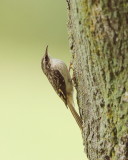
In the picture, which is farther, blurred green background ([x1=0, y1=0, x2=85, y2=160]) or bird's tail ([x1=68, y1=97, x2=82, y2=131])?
blurred green background ([x1=0, y1=0, x2=85, y2=160])

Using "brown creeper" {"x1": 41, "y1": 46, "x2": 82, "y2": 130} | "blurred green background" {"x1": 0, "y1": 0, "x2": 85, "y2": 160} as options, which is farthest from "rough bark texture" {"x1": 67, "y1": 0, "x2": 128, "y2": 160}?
"blurred green background" {"x1": 0, "y1": 0, "x2": 85, "y2": 160}

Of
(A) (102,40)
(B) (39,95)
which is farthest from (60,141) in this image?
(A) (102,40)

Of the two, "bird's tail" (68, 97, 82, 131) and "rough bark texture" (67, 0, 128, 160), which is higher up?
"rough bark texture" (67, 0, 128, 160)

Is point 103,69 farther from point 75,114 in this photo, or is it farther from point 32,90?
point 32,90

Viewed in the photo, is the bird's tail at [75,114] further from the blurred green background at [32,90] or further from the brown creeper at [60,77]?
the blurred green background at [32,90]

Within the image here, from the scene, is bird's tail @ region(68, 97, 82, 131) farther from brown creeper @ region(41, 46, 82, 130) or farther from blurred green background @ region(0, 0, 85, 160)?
blurred green background @ region(0, 0, 85, 160)

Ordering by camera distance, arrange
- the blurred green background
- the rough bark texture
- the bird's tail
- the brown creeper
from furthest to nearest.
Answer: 1. the blurred green background
2. the brown creeper
3. the bird's tail
4. the rough bark texture

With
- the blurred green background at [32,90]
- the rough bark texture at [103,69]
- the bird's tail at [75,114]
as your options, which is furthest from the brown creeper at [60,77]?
the blurred green background at [32,90]
